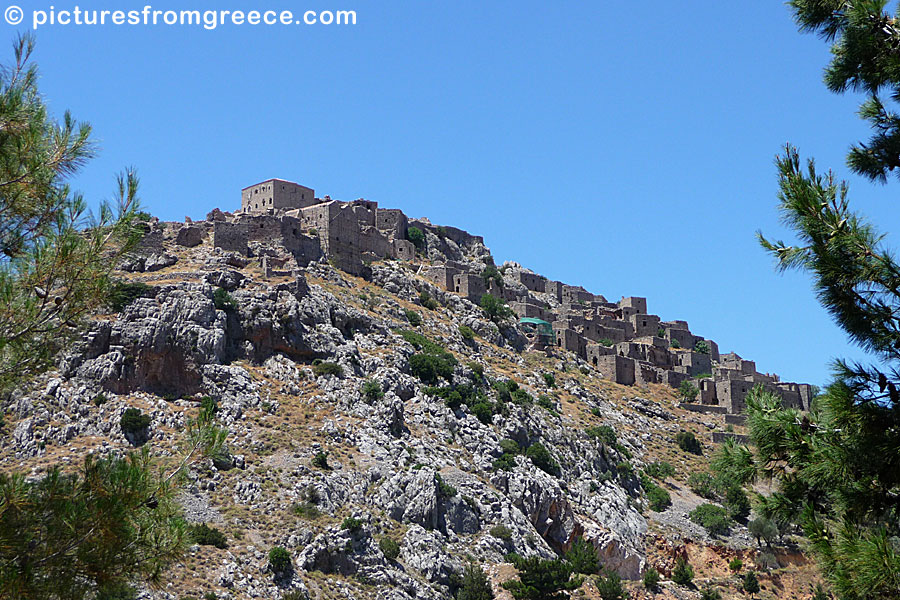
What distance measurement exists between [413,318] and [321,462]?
21770mm

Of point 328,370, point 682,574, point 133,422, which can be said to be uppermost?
point 328,370

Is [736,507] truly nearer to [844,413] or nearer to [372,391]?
A: [372,391]

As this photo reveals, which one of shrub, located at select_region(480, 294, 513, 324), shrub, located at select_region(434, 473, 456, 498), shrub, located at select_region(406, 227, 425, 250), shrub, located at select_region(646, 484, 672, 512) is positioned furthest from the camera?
shrub, located at select_region(406, 227, 425, 250)

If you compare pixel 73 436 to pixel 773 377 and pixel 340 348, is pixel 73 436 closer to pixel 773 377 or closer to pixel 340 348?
pixel 340 348

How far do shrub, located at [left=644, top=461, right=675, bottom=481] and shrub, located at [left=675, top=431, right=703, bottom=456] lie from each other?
13.8 feet

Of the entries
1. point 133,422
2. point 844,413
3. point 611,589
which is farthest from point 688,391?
point 844,413

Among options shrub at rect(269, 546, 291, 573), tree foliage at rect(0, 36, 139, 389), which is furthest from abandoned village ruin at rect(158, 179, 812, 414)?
tree foliage at rect(0, 36, 139, 389)

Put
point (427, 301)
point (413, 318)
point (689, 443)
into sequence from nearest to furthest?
point (413, 318) < point (689, 443) < point (427, 301)

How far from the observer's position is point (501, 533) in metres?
49.2

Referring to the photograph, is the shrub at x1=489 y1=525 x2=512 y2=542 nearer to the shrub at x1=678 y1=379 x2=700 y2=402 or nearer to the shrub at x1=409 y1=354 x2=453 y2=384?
the shrub at x1=409 y1=354 x2=453 y2=384

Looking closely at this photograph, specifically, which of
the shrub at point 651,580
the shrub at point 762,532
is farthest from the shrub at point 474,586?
the shrub at point 762,532

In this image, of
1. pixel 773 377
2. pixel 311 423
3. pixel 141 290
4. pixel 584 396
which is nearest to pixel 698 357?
pixel 773 377

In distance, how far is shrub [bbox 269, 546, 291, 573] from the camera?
132ft

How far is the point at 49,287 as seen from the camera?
1248cm
